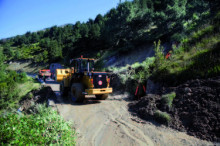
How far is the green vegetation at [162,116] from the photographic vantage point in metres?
5.23

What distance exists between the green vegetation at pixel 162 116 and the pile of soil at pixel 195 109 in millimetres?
118

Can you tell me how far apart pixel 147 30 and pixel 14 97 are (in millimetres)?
20815

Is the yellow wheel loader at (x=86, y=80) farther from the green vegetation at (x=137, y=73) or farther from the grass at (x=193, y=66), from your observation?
the grass at (x=193, y=66)

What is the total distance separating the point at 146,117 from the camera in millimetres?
5891

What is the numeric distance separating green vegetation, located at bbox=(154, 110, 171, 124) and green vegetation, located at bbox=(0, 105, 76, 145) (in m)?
3.26

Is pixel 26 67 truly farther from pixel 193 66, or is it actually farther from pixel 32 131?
pixel 32 131

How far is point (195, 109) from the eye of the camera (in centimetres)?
509

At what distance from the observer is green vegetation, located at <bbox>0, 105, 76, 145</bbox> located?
266cm

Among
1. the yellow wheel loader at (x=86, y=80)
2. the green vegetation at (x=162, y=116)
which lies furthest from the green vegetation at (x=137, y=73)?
the green vegetation at (x=162, y=116)

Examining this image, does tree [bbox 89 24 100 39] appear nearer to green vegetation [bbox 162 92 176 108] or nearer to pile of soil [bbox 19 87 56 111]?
pile of soil [bbox 19 87 56 111]

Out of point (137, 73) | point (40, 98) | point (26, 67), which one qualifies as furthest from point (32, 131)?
point (26, 67)

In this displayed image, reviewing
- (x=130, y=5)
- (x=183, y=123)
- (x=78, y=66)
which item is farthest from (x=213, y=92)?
(x=130, y=5)

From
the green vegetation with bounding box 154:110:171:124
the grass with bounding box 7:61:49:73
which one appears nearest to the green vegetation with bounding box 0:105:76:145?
the green vegetation with bounding box 154:110:171:124

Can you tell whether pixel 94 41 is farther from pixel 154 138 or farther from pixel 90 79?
pixel 154 138
